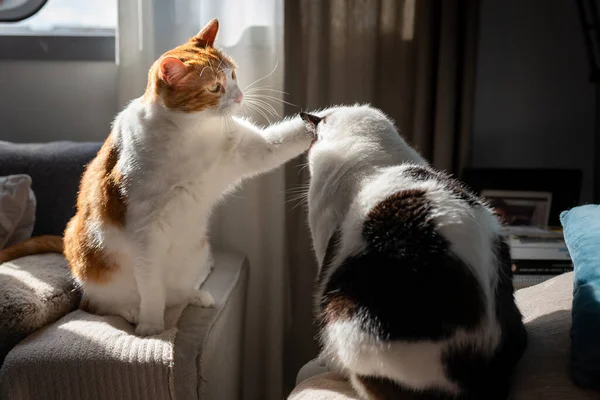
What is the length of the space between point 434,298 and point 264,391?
1.25 m

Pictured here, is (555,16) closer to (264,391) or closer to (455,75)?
(455,75)

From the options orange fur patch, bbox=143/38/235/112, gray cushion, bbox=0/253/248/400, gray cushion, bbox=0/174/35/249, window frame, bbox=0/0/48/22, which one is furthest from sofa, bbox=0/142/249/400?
window frame, bbox=0/0/48/22

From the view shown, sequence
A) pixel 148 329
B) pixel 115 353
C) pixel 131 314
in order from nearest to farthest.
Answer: pixel 115 353 → pixel 148 329 → pixel 131 314

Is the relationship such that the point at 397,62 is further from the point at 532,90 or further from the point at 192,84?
the point at 192,84

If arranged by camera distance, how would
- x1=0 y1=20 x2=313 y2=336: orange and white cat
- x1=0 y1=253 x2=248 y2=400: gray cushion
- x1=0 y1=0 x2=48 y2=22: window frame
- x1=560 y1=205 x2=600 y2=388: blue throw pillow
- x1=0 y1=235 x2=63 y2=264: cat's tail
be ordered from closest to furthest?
x1=560 y1=205 x2=600 y2=388: blue throw pillow, x1=0 y1=253 x2=248 y2=400: gray cushion, x1=0 y1=20 x2=313 y2=336: orange and white cat, x1=0 y1=235 x2=63 y2=264: cat's tail, x1=0 y1=0 x2=48 y2=22: window frame

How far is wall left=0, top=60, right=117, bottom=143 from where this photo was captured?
191cm

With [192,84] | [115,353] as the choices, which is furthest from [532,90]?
[115,353]

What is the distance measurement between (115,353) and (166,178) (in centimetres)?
36

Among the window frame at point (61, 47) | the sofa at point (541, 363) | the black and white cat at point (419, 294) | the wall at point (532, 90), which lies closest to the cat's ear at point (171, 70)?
the black and white cat at point (419, 294)

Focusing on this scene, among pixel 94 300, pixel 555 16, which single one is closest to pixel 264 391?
pixel 94 300

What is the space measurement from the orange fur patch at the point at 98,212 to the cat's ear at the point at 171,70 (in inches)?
9.2

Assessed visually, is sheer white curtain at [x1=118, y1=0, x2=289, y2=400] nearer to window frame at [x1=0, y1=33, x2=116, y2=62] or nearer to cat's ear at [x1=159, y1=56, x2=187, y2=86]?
window frame at [x1=0, y1=33, x2=116, y2=62]

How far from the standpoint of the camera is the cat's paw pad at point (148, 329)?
1.14 metres

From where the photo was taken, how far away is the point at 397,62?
1.75 meters
